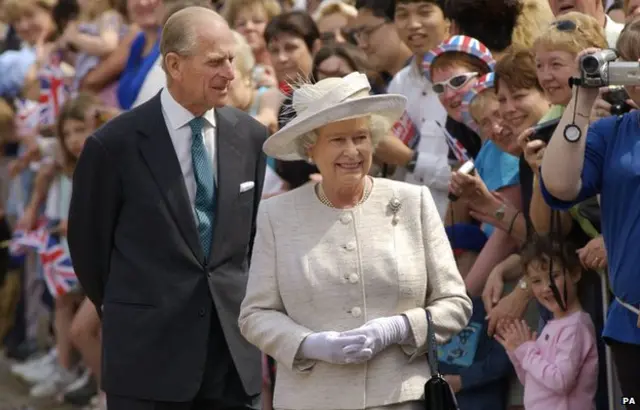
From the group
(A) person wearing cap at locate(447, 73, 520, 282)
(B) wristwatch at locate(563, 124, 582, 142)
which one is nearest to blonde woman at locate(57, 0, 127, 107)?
(A) person wearing cap at locate(447, 73, 520, 282)

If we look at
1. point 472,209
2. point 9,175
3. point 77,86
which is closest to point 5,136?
point 9,175

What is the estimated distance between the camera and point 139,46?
1119 centimetres

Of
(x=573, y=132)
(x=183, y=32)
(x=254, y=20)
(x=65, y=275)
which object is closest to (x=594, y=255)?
(x=573, y=132)

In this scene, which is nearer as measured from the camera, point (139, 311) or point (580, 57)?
point (580, 57)

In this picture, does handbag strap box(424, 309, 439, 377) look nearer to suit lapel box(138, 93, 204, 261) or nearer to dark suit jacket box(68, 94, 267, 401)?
dark suit jacket box(68, 94, 267, 401)

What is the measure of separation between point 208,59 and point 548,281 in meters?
1.75

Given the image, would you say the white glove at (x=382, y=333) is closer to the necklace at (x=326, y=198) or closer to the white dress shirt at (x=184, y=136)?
the necklace at (x=326, y=198)

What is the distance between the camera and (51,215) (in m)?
11.6

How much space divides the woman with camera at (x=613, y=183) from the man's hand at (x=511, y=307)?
1.44 meters

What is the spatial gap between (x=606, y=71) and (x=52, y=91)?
7.51 meters

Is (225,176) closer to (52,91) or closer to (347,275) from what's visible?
(347,275)

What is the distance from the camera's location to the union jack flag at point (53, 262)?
11.2 meters

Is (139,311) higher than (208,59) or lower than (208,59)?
lower

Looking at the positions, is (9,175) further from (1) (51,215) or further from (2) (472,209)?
(2) (472,209)
